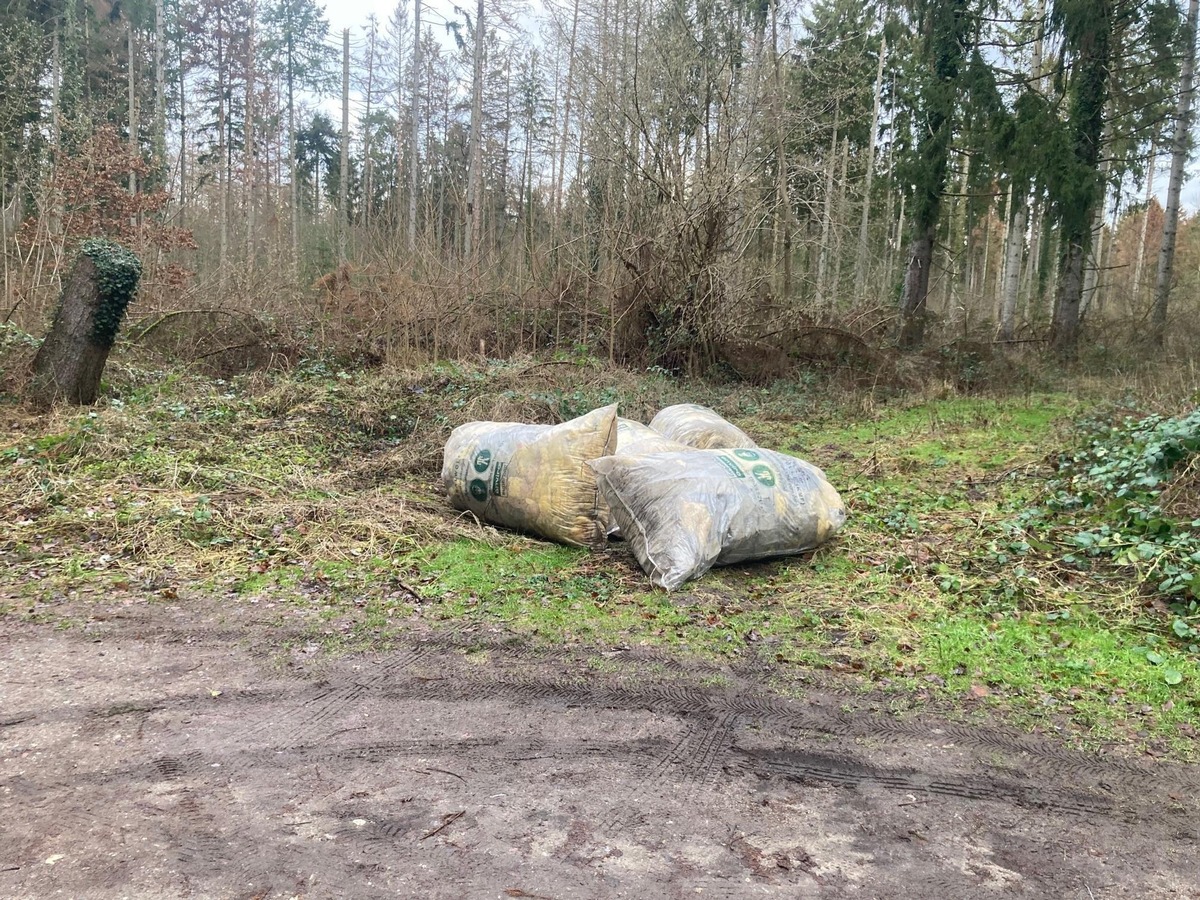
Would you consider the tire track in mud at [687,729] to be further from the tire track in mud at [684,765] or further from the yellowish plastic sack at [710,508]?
the yellowish plastic sack at [710,508]

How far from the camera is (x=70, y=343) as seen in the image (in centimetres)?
648

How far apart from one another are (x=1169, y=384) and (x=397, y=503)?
708 centimetres

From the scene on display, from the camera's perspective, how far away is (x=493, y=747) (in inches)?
97.3

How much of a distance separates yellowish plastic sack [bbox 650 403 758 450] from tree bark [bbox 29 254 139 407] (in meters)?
5.07

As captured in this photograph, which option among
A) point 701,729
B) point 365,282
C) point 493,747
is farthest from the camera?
point 365,282

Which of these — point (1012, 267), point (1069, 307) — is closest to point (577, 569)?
point (1069, 307)

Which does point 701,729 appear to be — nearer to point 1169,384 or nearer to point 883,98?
point 1169,384

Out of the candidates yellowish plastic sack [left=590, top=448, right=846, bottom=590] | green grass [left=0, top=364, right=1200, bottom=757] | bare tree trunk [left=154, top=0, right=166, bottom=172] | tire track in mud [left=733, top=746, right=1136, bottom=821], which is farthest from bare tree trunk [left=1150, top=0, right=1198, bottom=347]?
bare tree trunk [left=154, top=0, right=166, bottom=172]

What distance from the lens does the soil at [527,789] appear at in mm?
1876

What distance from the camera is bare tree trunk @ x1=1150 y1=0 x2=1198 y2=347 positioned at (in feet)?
40.8

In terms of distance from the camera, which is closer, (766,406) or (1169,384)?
(1169,384)

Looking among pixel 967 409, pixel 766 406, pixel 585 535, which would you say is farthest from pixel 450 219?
pixel 585 535

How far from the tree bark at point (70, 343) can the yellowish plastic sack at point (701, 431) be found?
5.07 m

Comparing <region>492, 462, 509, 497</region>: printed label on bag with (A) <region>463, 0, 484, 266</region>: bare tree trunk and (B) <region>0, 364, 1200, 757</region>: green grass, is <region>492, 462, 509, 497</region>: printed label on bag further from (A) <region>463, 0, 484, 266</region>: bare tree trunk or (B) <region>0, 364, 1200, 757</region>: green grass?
(A) <region>463, 0, 484, 266</region>: bare tree trunk
